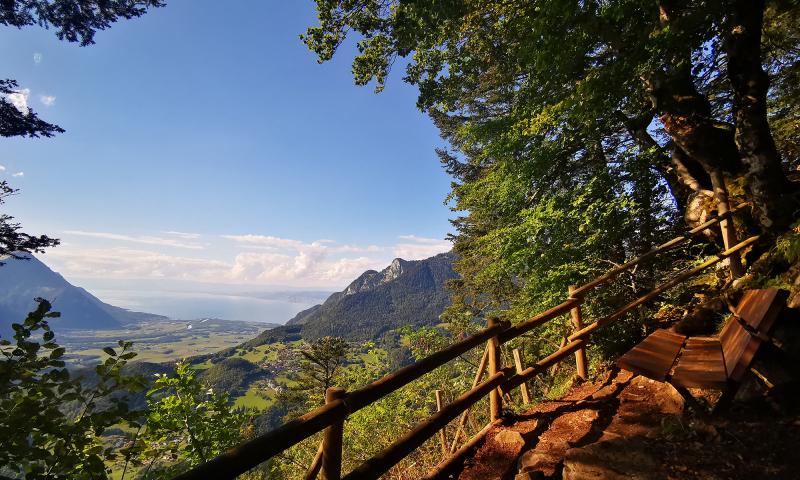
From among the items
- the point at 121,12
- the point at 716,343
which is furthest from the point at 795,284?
the point at 121,12

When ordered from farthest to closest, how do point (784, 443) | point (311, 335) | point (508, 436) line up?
point (311, 335), point (508, 436), point (784, 443)

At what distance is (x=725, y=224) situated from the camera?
6980 millimetres

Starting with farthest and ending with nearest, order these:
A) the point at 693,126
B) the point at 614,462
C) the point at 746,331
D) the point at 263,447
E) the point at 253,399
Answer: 1. the point at 253,399
2. the point at 693,126
3. the point at 746,331
4. the point at 614,462
5. the point at 263,447

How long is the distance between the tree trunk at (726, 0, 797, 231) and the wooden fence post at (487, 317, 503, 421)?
19.7ft

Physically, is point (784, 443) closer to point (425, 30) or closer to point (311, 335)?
point (425, 30)

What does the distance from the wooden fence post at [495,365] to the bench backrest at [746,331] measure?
2159 mm

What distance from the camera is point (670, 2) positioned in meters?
6.69

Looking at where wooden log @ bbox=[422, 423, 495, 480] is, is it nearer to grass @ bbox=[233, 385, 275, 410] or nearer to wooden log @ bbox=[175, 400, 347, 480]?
wooden log @ bbox=[175, 400, 347, 480]

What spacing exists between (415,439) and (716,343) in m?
3.38

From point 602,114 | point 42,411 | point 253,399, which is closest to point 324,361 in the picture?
point 602,114

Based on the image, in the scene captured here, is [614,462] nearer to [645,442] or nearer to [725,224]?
[645,442]

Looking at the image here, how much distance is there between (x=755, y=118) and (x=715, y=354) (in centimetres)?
528

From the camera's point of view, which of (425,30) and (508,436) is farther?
(425,30)

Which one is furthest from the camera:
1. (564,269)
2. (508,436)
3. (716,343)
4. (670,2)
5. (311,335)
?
(311,335)
